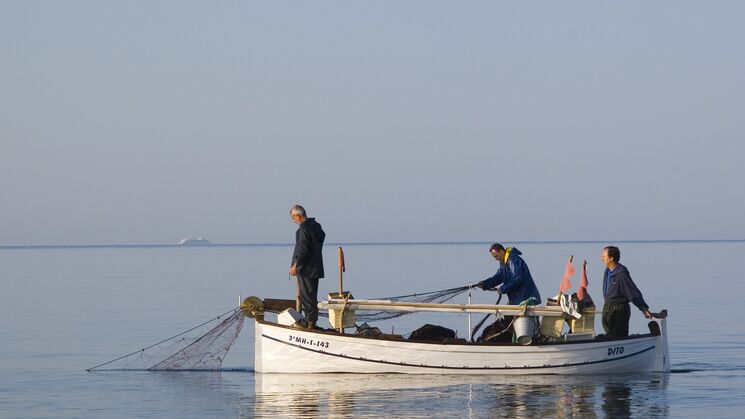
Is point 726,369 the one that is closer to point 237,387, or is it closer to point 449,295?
point 449,295

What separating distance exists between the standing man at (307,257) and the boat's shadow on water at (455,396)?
4.41 ft

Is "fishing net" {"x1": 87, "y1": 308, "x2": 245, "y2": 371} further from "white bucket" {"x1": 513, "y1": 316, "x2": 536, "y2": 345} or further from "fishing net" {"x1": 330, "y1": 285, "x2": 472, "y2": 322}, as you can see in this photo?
"white bucket" {"x1": 513, "y1": 316, "x2": 536, "y2": 345}

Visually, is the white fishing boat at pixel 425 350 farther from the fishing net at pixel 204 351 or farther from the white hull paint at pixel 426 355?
the fishing net at pixel 204 351

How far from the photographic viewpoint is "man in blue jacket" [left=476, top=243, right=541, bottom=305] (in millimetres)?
20000

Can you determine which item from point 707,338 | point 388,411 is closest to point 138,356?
point 388,411

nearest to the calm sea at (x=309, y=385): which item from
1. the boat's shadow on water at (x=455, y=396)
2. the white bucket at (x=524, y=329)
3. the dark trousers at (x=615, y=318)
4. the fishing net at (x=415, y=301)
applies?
the boat's shadow on water at (x=455, y=396)

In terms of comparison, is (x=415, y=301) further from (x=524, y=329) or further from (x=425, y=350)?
(x=524, y=329)

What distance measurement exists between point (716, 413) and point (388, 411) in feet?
14.7

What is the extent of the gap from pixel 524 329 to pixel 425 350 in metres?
1.63

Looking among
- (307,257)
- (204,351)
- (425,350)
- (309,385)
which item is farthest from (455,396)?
(204,351)

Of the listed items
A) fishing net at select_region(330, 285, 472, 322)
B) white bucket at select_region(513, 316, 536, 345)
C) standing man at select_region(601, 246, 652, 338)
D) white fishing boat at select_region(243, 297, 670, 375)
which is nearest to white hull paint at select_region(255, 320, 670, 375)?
white fishing boat at select_region(243, 297, 670, 375)

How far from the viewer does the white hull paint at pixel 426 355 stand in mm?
19859

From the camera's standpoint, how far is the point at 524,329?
19.8m

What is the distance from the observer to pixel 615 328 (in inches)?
798
